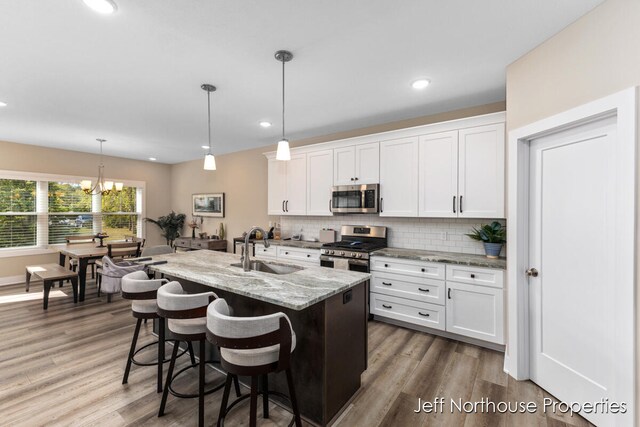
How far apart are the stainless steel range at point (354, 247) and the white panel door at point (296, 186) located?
0.82 meters

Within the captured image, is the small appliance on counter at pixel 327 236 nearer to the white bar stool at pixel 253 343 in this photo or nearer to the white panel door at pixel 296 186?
the white panel door at pixel 296 186

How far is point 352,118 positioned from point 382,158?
715mm

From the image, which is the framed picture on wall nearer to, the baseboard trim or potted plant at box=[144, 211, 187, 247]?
potted plant at box=[144, 211, 187, 247]

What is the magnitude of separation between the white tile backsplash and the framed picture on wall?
2.78 meters

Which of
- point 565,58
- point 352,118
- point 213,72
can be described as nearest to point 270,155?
point 352,118

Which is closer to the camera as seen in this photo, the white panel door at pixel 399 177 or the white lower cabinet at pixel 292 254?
the white panel door at pixel 399 177

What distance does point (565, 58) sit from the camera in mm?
2035

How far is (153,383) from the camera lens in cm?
240

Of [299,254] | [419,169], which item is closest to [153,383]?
[299,254]

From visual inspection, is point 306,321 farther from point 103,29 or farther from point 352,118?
A: point 352,118

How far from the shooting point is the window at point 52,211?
5344 millimetres

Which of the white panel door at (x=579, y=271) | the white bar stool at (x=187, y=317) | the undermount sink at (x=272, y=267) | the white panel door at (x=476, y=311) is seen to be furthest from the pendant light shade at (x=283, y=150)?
the white panel door at (x=476, y=311)

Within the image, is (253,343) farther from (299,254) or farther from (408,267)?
(299,254)

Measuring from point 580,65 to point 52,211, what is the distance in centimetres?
825
